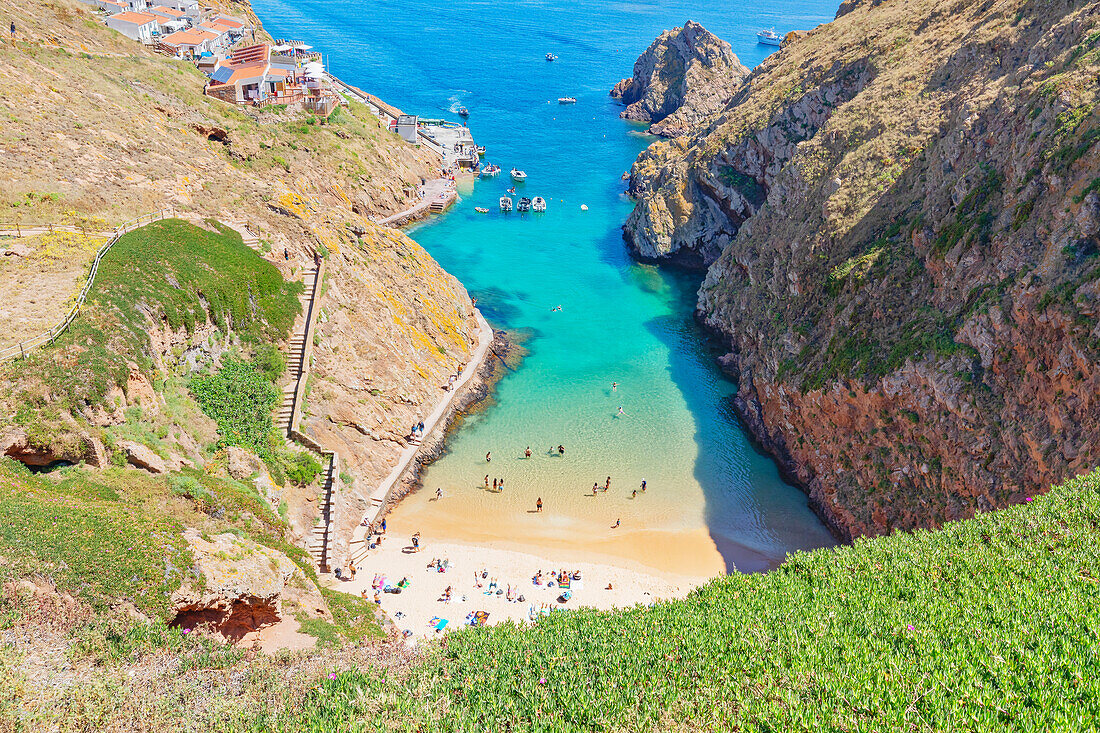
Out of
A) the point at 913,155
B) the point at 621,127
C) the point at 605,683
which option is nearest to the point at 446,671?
the point at 605,683

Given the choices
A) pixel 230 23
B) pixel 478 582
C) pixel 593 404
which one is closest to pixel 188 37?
pixel 230 23

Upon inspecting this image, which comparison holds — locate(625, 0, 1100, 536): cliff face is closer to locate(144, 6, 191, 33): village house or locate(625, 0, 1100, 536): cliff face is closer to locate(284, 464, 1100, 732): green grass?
locate(284, 464, 1100, 732): green grass

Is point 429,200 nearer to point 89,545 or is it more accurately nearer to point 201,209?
point 201,209

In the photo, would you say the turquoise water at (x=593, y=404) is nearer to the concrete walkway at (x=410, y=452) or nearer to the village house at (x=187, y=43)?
the concrete walkway at (x=410, y=452)

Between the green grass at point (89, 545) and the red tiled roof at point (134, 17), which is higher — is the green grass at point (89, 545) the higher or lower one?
the lower one

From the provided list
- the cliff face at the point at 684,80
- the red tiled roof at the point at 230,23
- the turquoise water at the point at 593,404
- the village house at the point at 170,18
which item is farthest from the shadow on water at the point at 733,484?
the cliff face at the point at 684,80
